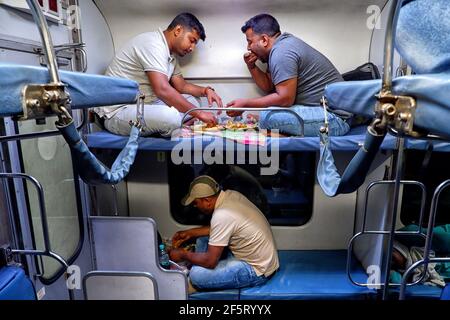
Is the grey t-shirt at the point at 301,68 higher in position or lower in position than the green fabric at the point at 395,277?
higher

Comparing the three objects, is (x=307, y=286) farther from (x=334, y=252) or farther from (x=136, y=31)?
(x=136, y=31)

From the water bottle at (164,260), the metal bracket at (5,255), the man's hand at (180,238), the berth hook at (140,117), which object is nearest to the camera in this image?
the metal bracket at (5,255)

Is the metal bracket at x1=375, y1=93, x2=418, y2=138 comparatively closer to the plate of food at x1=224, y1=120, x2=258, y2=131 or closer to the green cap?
the plate of food at x1=224, y1=120, x2=258, y2=131

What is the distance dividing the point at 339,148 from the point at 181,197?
1.57m

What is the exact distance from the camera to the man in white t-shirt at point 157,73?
2078 mm

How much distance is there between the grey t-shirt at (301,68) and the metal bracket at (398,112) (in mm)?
1545

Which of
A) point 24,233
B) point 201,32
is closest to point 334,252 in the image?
point 201,32

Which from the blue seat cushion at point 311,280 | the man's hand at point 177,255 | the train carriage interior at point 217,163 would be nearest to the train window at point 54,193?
the train carriage interior at point 217,163

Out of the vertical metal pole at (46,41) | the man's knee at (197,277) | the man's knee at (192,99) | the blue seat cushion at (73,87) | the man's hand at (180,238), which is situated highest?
the vertical metal pole at (46,41)

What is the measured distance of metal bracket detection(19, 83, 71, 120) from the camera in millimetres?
725

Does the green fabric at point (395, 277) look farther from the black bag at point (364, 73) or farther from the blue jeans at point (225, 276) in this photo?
the black bag at point (364, 73)

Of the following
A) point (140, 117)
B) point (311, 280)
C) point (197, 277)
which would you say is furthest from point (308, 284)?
point (140, 117)

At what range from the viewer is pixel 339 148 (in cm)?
202

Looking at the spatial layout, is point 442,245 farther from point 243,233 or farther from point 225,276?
point 225,276
